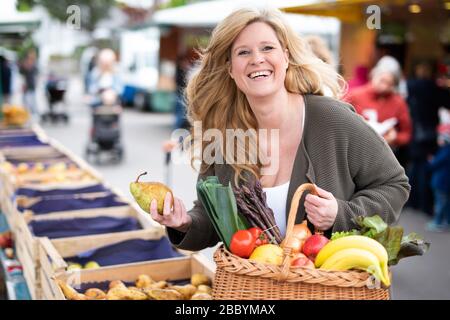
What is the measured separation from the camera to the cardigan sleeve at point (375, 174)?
193cm

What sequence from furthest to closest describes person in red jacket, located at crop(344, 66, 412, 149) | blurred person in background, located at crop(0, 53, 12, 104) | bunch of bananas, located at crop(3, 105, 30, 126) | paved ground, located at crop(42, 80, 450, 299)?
blurred person in background, located at crop(0, 53, 12, 104), bunch of bananas, located at crop(3, 105, 30, 126), person in red jacket, located at crop(344, 66, 412, 149), paved ground, located at crop(42, 80, 450, 299)

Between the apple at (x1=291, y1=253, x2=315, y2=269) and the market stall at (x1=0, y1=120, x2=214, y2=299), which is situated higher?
the apple at (x1=291, y1=253, x2=315, y2=269)

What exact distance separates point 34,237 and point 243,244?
1871mm

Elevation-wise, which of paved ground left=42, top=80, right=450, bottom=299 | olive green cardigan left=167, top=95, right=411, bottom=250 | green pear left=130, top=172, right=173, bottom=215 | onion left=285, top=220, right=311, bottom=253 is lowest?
paved ground left=42, top=80, right=450, bottom=299

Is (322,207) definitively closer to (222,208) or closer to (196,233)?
(222,208)

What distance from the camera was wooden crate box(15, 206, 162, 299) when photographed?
3064 millimetres

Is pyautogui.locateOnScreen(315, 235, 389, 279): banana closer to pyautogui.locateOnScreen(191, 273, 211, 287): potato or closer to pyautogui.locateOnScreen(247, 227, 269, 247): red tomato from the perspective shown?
pyautogui.locateOnScreen(247, 227, 269, 247): red tomato

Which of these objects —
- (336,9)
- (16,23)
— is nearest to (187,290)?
(336,9)

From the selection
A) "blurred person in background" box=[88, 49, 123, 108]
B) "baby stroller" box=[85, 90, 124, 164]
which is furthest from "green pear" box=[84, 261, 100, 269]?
"baby stroller" box=[85, 90, 124, 164]

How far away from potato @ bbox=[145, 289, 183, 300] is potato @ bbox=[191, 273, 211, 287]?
5.8 inches

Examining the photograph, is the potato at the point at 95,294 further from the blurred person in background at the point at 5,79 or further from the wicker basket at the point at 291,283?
the blurred person in background at the point at 5,79
